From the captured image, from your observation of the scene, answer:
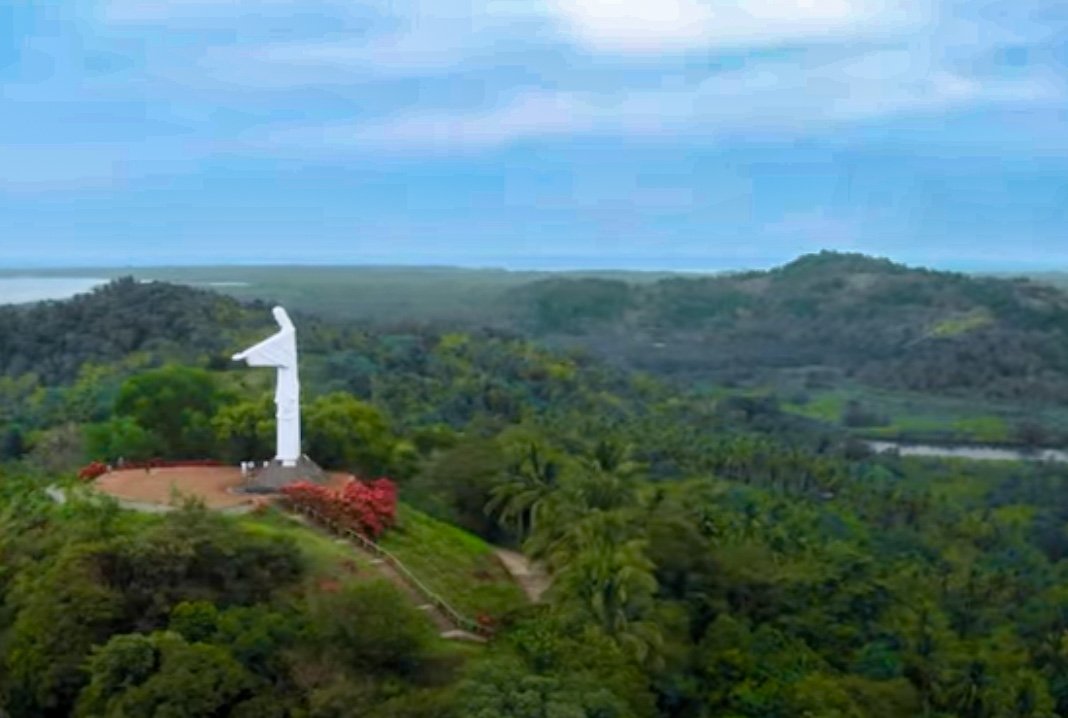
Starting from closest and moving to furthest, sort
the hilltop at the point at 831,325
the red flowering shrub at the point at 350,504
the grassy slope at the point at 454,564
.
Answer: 1. the grassy slope at the point at 454,564
2. the red flowering shrub at the point at 350,504
3. the hilltop at the point at 831,325

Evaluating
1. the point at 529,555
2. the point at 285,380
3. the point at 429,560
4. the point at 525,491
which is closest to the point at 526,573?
the point at 529,555

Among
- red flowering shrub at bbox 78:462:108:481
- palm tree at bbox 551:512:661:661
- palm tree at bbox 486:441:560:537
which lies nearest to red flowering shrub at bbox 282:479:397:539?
palm tree at bbox 486:441:560:537

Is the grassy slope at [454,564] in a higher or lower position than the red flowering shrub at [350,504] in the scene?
lower

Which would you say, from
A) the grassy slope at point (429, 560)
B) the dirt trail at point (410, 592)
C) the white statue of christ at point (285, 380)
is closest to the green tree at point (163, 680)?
the grassy slope at point (429, 560)

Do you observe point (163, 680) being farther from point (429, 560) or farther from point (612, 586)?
point (612, 586)

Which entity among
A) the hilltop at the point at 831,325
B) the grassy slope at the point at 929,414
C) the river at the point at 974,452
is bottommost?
the river at the point at 974,452

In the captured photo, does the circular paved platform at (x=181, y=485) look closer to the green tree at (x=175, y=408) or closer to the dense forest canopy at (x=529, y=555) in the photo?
the dense forest canopy at (x=529, y=555)

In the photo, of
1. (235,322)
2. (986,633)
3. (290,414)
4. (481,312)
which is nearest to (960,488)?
(986,633)
